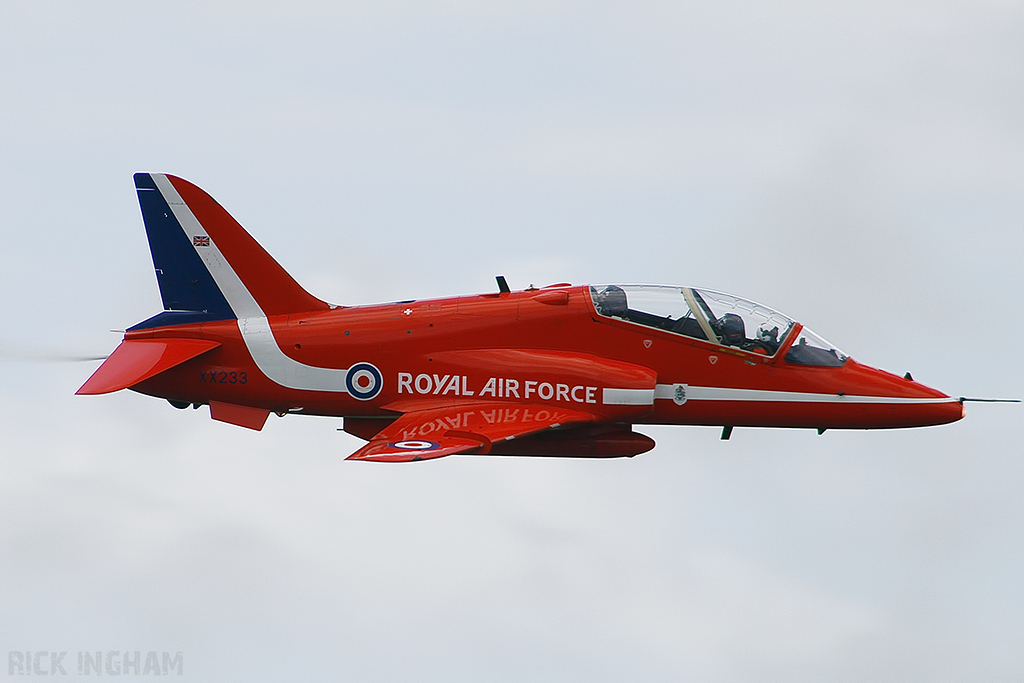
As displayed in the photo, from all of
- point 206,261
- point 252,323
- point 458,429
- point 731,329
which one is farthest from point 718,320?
point 206,261

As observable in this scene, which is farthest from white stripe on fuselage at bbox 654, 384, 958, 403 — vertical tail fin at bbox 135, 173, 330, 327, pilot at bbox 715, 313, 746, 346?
vertical tail fin at bbox 135, 173, 330, 327

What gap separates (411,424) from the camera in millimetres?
21328

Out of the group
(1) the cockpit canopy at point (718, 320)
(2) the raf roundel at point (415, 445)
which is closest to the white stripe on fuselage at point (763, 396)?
(1) the cockpit canopy at point (718, 320)

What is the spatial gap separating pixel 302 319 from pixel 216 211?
7.90ft

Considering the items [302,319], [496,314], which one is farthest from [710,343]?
[302,319]

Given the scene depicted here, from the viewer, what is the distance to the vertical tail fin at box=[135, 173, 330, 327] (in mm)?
22984

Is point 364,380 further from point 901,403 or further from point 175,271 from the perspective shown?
point 901,403

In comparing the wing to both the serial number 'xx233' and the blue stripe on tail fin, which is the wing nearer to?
the serial number 'xx233'

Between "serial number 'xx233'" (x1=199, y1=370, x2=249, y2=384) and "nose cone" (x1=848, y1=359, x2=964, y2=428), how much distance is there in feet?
31.8

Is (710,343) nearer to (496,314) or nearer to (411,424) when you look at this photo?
(496,314)

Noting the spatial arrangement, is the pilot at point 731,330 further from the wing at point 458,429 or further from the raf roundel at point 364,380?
the raf roundel at point 364,380

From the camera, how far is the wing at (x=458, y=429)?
19.8 m

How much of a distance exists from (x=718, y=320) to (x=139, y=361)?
9175 millimetres

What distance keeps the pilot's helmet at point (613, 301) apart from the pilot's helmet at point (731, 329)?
4.94ft
